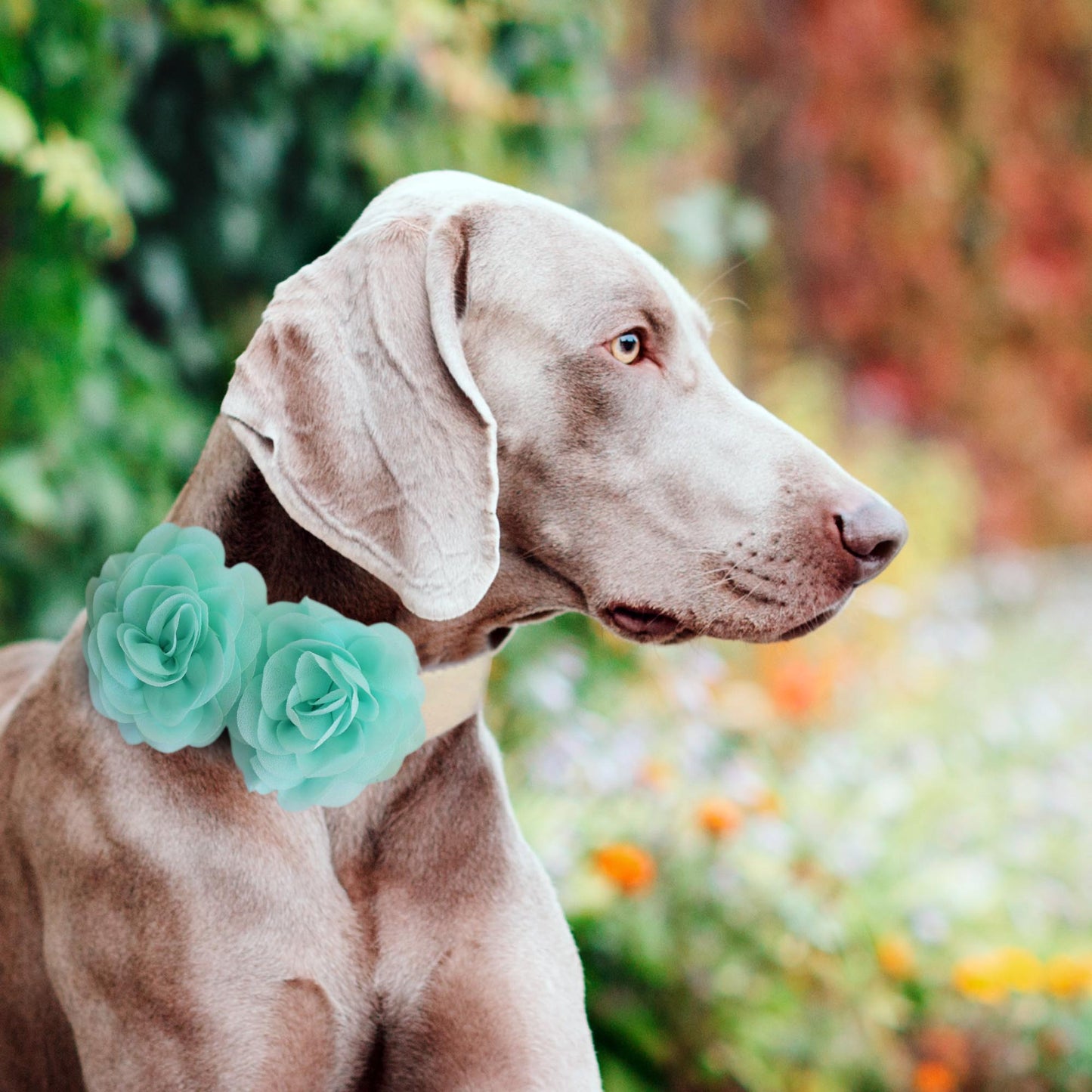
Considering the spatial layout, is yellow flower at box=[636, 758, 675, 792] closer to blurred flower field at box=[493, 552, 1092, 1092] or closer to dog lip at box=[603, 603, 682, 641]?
blurred flower field at box=[493, 552, 1092, 1092]

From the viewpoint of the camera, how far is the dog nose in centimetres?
177

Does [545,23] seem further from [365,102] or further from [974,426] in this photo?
[974,426]

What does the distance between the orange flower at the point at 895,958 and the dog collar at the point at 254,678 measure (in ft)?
7.10

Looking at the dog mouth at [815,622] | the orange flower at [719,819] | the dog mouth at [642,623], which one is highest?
the dog mouth at [815,622]

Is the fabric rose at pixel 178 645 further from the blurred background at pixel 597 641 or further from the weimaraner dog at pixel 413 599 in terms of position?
the blurred background at pixel 597 641

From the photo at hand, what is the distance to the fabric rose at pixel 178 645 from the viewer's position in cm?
162

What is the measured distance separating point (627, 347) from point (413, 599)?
1.57 ft

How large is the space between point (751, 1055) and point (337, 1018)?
68.7 inches

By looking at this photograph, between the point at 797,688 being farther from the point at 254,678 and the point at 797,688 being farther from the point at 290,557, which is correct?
the point at 254,678

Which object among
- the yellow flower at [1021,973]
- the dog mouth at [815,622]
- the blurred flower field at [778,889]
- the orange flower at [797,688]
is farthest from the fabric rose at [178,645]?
the orange flower at [797,688]

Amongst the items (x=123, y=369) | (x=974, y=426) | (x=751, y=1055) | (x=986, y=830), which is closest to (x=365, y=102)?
(x=123, y=369)

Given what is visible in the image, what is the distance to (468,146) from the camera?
13.4 ft

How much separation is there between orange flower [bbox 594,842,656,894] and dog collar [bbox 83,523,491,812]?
1.59m

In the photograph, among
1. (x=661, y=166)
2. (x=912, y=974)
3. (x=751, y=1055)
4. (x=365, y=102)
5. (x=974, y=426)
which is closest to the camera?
(x=751, y=1055)
